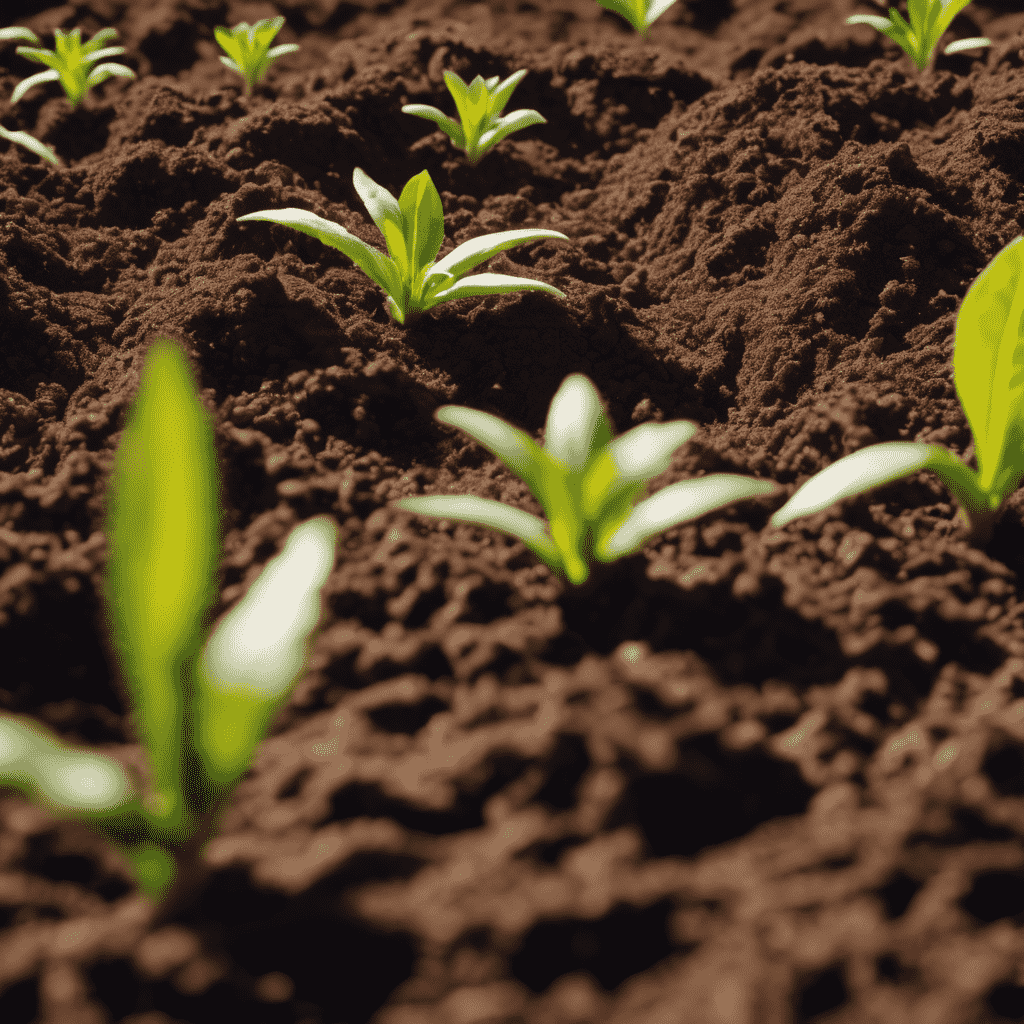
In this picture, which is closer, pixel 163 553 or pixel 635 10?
pixel 163 553

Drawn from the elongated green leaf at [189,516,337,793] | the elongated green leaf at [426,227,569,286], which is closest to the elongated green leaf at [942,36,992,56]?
the elongated green leaf at [426,227,569,286]

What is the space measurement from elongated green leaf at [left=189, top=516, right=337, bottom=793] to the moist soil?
0.11 meters

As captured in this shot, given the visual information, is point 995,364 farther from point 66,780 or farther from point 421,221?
point 66,780

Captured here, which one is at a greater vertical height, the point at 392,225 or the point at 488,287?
the point at 392,225

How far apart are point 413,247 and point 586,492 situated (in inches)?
32.5

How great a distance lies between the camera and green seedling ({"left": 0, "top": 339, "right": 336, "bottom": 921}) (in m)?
0.75

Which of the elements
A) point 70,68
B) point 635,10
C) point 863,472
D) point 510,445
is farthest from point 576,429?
point 635,10

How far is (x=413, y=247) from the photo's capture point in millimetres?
1655

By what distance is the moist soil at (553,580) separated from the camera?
0.74 metres

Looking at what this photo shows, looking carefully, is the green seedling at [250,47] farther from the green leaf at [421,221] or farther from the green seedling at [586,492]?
the green seedling at [586,492]

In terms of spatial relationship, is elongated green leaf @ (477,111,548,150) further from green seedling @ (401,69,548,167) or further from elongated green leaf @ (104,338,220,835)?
elongated green leaf @ (104,338,220,835)

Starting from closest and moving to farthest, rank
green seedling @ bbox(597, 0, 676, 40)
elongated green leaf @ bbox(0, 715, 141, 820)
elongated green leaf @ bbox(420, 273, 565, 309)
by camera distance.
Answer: elongated green leaf @ bbox(0, 715, 141, 820)
elongated green leaf @ bbox(420, 273, 565, 309)
green seedling @ bbox(597, 0, 676, 40)

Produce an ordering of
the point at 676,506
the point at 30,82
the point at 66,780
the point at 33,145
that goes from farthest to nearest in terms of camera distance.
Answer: the point at 30,82 → the point at 33,145 → the point at 676,506 → the point at 66,780

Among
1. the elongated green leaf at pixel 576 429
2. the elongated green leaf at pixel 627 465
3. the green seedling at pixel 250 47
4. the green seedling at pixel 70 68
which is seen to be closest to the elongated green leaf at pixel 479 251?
the elongated green leaf at pixel 576 429
